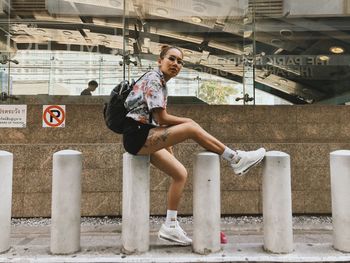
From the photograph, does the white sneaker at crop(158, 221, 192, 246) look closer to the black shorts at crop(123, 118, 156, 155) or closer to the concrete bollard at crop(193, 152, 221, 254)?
the concrete bollard at crop(193, 152, 221, 254)

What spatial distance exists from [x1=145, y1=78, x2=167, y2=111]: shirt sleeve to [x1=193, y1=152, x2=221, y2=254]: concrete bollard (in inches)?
25.7

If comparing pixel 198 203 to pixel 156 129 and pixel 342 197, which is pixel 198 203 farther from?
pixel 342 197

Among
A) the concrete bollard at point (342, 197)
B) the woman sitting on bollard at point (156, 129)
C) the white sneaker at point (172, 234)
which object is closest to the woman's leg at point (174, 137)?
the woman sitting on bollard at point (156, 129)

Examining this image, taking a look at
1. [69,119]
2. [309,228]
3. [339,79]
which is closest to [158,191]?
[69,119]

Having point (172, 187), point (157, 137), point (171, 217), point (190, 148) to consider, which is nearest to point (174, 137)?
point (157, 137)

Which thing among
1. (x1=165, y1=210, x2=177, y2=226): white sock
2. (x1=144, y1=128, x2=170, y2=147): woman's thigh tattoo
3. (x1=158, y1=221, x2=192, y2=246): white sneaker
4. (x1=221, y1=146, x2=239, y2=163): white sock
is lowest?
(x1=158, y1=221, x2=192, y2=246): white sneaker

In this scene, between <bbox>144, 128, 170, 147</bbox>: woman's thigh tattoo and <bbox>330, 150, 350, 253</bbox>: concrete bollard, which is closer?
<bbox>144, 128, 170, 147</bbox>: woman's thigh tattoo

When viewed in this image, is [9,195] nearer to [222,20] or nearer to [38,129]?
[38,129]

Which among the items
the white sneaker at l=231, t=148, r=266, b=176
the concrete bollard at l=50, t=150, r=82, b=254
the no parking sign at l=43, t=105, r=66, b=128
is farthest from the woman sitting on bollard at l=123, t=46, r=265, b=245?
the no parking sign at l=43, t=105, r=66, b=128

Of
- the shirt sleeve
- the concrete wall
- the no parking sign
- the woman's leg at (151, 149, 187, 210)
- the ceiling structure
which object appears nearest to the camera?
the shirt sleeve

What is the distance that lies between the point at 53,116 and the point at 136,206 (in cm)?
286

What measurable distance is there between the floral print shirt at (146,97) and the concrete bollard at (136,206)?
16.7 inches

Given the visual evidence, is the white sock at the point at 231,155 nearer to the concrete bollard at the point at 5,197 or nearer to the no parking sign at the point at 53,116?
the concrete bollard at the point at 5,197

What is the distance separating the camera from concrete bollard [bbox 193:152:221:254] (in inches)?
133
